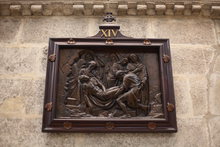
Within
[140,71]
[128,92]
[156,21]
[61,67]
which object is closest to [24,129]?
[61,67]

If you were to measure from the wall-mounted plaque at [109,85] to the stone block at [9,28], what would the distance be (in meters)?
0.46

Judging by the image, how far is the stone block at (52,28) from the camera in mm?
2820

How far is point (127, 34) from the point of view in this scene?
9.36 feet

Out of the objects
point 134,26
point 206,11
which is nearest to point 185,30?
point 206,11

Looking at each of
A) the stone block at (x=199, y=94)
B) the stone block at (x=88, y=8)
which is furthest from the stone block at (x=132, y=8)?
the stone block at (x=199, y=94)

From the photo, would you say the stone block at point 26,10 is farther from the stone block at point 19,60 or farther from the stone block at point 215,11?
the stone block at point 215,11

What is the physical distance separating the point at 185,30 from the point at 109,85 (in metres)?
1.06

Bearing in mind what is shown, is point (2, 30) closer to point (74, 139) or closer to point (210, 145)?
point (74, 139)

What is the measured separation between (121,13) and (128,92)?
95cm

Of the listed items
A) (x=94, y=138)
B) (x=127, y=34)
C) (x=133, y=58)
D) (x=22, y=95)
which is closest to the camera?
(x=94, y=138)

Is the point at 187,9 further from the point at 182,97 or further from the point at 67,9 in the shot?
the point at 67,9

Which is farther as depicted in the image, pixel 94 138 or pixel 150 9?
pixel 150 9

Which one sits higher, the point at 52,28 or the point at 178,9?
the point at 178,9

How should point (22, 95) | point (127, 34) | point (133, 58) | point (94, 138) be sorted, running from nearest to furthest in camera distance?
point (94, 138) → point (22, 95) → point (133, 58) → point (127, 34)
